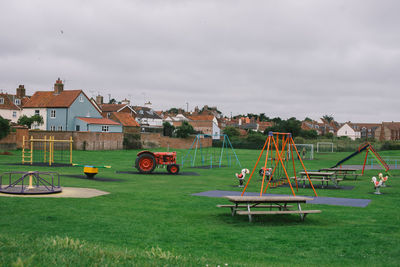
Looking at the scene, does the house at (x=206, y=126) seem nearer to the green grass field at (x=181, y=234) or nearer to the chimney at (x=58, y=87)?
the chimney at (x=58, y=87)

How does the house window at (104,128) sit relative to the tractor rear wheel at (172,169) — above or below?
above

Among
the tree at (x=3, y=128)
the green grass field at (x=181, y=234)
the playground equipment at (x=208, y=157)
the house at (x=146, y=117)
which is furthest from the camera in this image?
the house at (x=146, y=117)

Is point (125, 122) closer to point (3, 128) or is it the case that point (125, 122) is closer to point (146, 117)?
point (146, 117)

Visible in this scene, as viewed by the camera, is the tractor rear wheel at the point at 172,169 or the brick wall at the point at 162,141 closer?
the tractor rear wheel at the point at 172,169

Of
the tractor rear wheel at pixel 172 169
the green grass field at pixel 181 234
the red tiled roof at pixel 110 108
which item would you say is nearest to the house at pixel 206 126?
the red tiled roof at pixel 110 108

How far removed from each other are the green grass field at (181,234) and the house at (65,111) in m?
50.7

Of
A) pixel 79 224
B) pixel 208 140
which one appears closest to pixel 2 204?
pixel 79 224

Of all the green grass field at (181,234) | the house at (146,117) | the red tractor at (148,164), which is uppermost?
the house at (146,117)

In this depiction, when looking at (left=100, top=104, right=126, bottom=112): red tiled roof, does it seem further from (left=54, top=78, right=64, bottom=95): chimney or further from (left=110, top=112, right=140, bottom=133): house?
(left=54, top=78, right=64, bottom=95): chimney

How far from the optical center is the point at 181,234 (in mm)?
9992

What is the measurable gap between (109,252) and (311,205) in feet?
30.6

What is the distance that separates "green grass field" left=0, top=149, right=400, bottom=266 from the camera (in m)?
7.41

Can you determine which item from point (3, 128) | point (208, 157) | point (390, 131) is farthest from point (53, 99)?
point (390, 131)

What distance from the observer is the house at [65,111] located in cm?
6388
